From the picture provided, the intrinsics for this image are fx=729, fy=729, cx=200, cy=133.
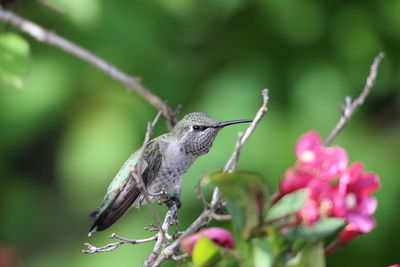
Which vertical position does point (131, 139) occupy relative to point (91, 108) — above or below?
below

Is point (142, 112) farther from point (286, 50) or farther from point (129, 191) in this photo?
point (129, 191)

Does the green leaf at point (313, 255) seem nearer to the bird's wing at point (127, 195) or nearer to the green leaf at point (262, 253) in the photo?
the green leaf at point (262, 253)

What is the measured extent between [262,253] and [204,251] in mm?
109

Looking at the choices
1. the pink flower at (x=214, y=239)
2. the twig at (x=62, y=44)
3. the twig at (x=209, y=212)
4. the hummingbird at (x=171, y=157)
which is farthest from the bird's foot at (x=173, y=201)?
the pink flower at (x=214, y=239)

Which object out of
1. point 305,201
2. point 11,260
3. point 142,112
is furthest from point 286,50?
point 305,201

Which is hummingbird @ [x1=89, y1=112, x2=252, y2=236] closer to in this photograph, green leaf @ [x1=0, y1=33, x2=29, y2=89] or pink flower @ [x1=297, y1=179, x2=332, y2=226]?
green leaf @ [x1=0, y1=33, x2=29, y2=89]

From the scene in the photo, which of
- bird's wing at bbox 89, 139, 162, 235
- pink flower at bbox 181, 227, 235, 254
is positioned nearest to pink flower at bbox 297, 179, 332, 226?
pink flower at bbox 181, 227, 235, 254

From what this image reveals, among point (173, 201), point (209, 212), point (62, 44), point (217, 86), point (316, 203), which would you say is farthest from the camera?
point (217, 86)

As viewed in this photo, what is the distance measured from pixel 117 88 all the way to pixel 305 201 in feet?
9.09

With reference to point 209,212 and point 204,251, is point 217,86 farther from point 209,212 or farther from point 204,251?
point 204,251

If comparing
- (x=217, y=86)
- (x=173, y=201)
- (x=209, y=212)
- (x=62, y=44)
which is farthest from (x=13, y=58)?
(x=217, y=86)

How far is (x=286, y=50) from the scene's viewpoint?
3.85 metres

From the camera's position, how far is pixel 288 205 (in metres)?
1.30

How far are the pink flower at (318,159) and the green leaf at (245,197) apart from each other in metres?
0.09
